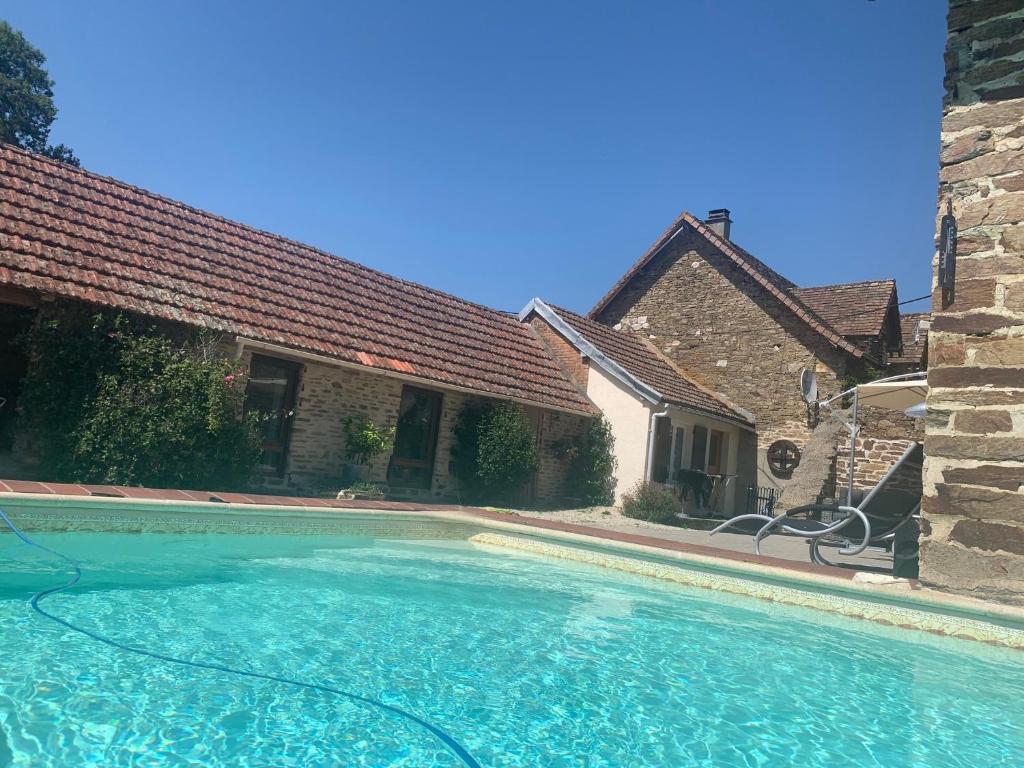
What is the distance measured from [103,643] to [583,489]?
13.3 metres

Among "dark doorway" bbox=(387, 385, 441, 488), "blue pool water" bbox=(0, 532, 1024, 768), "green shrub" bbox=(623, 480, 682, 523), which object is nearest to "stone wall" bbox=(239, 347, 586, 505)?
"dark doorway" bbox=(387, 385, 441, 488)

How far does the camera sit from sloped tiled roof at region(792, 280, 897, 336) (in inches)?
739

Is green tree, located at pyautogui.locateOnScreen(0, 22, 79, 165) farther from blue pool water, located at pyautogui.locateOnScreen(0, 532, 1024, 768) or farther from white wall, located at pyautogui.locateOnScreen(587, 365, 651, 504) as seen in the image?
blue pool water, located at pyautogui.locateOnScreen(0, 532, 1024, 768)

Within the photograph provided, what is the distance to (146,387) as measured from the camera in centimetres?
934

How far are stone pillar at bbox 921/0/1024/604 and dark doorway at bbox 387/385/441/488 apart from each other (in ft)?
31.0

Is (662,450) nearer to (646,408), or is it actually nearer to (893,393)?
(646,408)

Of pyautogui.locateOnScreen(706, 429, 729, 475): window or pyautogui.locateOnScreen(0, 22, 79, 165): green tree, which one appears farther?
pyautogui.locateOnScreen(0, 22, 79, 165): green tree

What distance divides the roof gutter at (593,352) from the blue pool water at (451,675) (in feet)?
31.3

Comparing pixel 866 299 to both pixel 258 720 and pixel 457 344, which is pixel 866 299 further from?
pixel 258 720

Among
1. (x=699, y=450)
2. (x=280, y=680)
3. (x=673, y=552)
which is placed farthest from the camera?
(x=699, y=450)

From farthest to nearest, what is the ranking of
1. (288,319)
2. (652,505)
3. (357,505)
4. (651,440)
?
(651,440)
(652,505)
(288,319)
(357,505)

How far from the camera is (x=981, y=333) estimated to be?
593cm

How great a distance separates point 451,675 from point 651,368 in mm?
15454

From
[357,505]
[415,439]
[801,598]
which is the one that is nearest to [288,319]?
[415,439]
